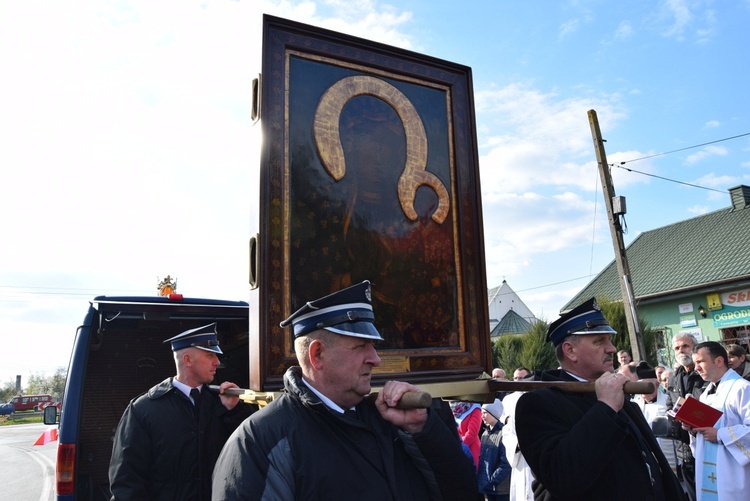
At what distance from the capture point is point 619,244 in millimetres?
10789

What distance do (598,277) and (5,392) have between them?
5313 cm

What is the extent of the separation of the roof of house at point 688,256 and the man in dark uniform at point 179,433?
15.7m

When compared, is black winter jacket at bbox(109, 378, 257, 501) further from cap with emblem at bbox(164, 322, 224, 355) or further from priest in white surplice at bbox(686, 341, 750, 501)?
priest in white surplice at bbox(686, 341, 750, 501)

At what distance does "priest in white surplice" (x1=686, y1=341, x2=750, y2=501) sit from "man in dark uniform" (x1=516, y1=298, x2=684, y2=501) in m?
2.16

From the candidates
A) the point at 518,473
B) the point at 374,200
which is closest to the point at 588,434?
the point at 374,200

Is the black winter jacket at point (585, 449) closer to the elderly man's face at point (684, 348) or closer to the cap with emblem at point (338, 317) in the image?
the cap with emblem at point (338, 317)

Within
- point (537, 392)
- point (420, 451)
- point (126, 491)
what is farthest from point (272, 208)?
point (126, 491)

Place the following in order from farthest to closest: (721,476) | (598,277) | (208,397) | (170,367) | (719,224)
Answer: (598,277), (719,224), (170,367), (721,476), (208,397)

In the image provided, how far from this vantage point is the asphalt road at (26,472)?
924 cm

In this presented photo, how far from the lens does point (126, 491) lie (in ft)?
9.80

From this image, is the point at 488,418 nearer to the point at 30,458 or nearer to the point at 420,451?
the point at 420,451

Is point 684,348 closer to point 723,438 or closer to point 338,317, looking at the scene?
point 723,438

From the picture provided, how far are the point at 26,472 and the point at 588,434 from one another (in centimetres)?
1350

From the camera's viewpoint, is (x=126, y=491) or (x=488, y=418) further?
(x=488, y=418)
